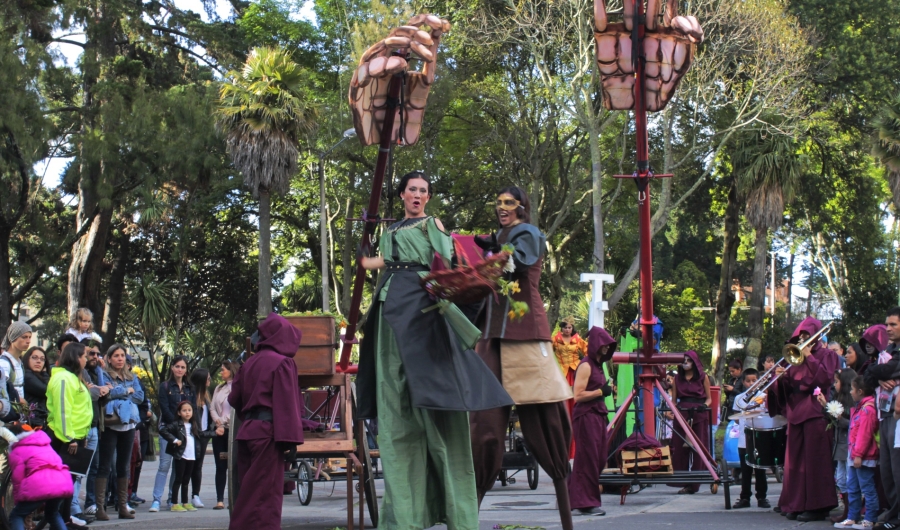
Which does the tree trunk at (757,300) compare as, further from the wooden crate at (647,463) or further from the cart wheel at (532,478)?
the wooden crate at (647,463)

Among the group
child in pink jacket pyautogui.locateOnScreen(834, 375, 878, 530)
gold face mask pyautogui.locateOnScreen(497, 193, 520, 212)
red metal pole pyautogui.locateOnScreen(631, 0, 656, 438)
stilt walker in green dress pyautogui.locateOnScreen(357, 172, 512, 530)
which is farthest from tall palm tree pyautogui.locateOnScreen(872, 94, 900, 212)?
stilt walker in green dress pyautogui.locateOnScreen(357, 172, 512, 530)

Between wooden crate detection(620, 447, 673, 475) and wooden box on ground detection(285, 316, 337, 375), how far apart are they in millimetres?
2669

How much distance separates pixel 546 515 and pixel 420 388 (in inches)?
171

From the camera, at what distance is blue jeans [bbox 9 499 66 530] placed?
26.0ft

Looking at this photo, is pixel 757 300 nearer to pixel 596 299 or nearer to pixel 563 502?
pixel 596 299

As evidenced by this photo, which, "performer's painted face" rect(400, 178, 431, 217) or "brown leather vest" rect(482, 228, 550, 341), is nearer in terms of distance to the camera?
"performer's painted face" rect(400, 178, 431, 217)

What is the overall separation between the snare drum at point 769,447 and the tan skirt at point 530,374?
173 inches

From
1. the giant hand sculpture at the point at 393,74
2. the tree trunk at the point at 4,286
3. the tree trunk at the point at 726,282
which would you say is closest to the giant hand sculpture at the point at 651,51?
the giant hand sculpture at the point at 393,74

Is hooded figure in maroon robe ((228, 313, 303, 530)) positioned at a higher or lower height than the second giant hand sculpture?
lower

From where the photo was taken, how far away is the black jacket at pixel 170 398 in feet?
40.4

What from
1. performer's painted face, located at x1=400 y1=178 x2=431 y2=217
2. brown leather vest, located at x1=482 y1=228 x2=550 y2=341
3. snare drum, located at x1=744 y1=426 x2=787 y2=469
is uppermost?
performer's painted face, located at x1=400 y1=178 x2=431 y2=217

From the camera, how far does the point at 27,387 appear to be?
9430 millimetres

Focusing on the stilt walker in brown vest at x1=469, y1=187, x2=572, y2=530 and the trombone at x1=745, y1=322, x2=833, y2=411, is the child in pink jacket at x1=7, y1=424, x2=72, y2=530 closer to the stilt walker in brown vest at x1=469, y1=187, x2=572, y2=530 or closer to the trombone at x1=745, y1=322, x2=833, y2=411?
the stilt walker in brown vest at x1=469, y1=187, x2=572, y2=530

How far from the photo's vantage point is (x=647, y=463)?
9430 millimetres
